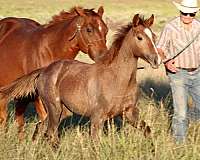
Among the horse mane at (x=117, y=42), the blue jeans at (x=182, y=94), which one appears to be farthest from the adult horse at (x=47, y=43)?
the blue jeans at (x=182, y=94)

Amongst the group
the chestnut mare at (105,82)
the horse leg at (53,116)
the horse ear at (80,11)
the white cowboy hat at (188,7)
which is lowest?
the horse leg at (53,116)

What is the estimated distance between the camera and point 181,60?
716cm

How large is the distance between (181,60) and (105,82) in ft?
3.53

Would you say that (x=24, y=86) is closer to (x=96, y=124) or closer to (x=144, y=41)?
(x=96, y=124)

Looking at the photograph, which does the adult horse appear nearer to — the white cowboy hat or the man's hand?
the man's hand

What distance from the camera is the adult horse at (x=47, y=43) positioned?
8.10 m

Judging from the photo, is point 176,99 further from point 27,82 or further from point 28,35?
point 28,35

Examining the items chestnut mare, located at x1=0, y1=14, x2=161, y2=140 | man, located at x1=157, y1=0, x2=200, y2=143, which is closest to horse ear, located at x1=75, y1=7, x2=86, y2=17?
chestnut mare, located at x1=0, y1=14, x2=161, y2=140

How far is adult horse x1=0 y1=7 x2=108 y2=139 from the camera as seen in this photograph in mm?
8102

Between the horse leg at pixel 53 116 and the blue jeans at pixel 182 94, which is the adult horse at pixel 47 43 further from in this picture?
the blue jeans at pixel 182 94

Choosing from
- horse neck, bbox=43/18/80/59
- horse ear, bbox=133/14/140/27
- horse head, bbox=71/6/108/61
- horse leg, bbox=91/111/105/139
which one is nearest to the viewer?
horse ear, bbox=133/14/140/27

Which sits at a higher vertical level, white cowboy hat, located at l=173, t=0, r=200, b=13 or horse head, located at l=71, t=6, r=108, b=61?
white cowboy hat, located at l=173, t=0, r=200, b=13

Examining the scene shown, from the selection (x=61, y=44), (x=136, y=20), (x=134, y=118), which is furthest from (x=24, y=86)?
(x=136, y=20)

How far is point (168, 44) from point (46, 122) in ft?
6.57
